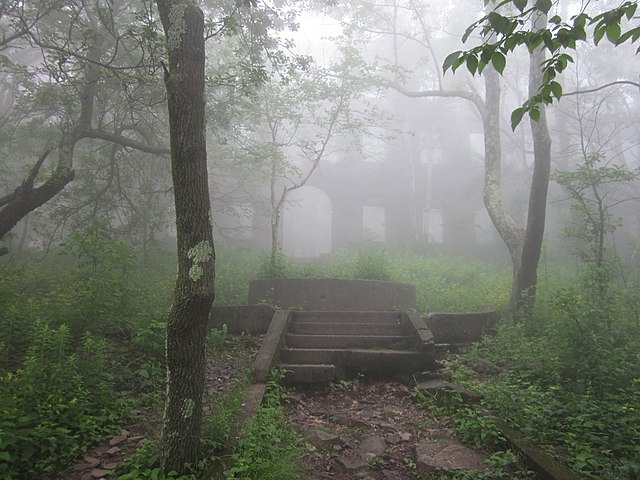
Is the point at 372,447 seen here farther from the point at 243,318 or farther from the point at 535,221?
the point at 535,221

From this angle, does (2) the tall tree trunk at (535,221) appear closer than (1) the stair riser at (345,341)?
No

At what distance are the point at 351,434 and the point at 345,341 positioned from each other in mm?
2465

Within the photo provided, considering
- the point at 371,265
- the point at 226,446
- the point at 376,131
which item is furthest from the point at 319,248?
the point at 226,446

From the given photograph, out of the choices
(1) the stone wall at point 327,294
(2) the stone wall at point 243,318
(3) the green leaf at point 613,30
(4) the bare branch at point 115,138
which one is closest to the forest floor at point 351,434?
(2) the stone wall at point 243,318

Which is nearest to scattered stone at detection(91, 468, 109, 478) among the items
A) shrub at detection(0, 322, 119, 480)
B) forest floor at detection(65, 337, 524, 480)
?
forest floor at detection(65, 337, 524, 480)

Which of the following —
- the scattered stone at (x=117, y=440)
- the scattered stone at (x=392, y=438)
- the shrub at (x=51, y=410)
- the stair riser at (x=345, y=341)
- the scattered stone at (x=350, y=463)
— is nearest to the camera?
the shrub at (x=51, y=410)

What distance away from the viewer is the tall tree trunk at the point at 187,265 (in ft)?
11.3

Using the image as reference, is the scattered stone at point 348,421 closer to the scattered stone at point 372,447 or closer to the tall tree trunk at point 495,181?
the scattered stone at point 372,447

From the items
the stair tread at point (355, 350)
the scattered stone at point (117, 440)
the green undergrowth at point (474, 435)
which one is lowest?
the green undergrowth at point (474, 435)

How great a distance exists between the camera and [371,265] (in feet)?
35.3

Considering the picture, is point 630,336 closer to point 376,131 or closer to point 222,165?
point 222,165

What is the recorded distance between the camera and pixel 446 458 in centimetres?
421

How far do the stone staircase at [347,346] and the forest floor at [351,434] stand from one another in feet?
0.78

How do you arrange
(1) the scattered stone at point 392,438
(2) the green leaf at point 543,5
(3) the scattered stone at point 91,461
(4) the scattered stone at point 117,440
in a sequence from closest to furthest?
(2) the green leaf at point 543,5, (3) the scattered stone at point 91,461, (4) the scattered stone at point 117,440, (1) the scattered stone at point 392,438
